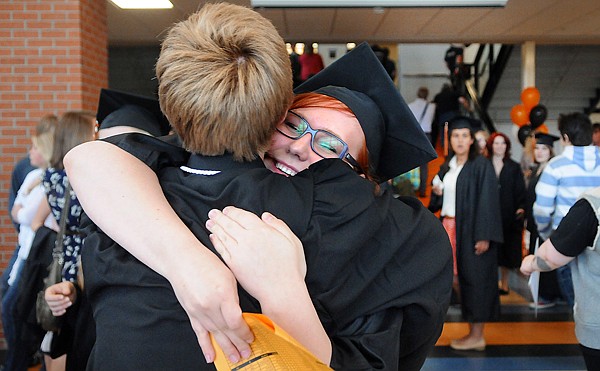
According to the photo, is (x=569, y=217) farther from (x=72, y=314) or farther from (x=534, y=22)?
(x=534, y=22)

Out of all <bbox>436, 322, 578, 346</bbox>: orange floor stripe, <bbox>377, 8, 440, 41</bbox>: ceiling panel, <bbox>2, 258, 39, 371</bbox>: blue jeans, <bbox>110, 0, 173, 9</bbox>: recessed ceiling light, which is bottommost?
<bbox>436, 322, 578, 346</bbox>: orange floor stripe

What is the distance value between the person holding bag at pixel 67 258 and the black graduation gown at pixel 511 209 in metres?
5.02

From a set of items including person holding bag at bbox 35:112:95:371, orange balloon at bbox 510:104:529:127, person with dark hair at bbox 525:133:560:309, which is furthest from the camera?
orange balloon at bbox 510:104:529:127

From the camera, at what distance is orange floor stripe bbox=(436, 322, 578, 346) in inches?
210

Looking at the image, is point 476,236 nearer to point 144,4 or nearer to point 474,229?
point 474,229

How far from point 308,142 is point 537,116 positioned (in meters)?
8.25

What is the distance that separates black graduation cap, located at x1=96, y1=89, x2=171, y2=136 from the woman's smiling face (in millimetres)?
1567

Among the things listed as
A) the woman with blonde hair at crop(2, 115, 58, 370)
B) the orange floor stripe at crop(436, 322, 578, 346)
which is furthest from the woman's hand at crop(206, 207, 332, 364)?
the orange floor stripe at crop(436, 322, 578, 346)

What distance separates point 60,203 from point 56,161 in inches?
10.7

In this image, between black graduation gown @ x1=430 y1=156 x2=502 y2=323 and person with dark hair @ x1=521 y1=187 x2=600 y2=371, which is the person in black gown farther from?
black graduation gown @ x1=430 y1=156 x2=502 y2=323

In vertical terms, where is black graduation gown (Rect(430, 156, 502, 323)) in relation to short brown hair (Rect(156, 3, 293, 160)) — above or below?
Answer: below

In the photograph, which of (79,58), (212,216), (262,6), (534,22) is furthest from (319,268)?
(534,22)

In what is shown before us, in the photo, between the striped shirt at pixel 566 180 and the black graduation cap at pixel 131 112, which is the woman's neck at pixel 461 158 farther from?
the black graduation cap at pixel 131 112

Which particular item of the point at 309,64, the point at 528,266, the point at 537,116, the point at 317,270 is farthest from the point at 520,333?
the point at 309,64
